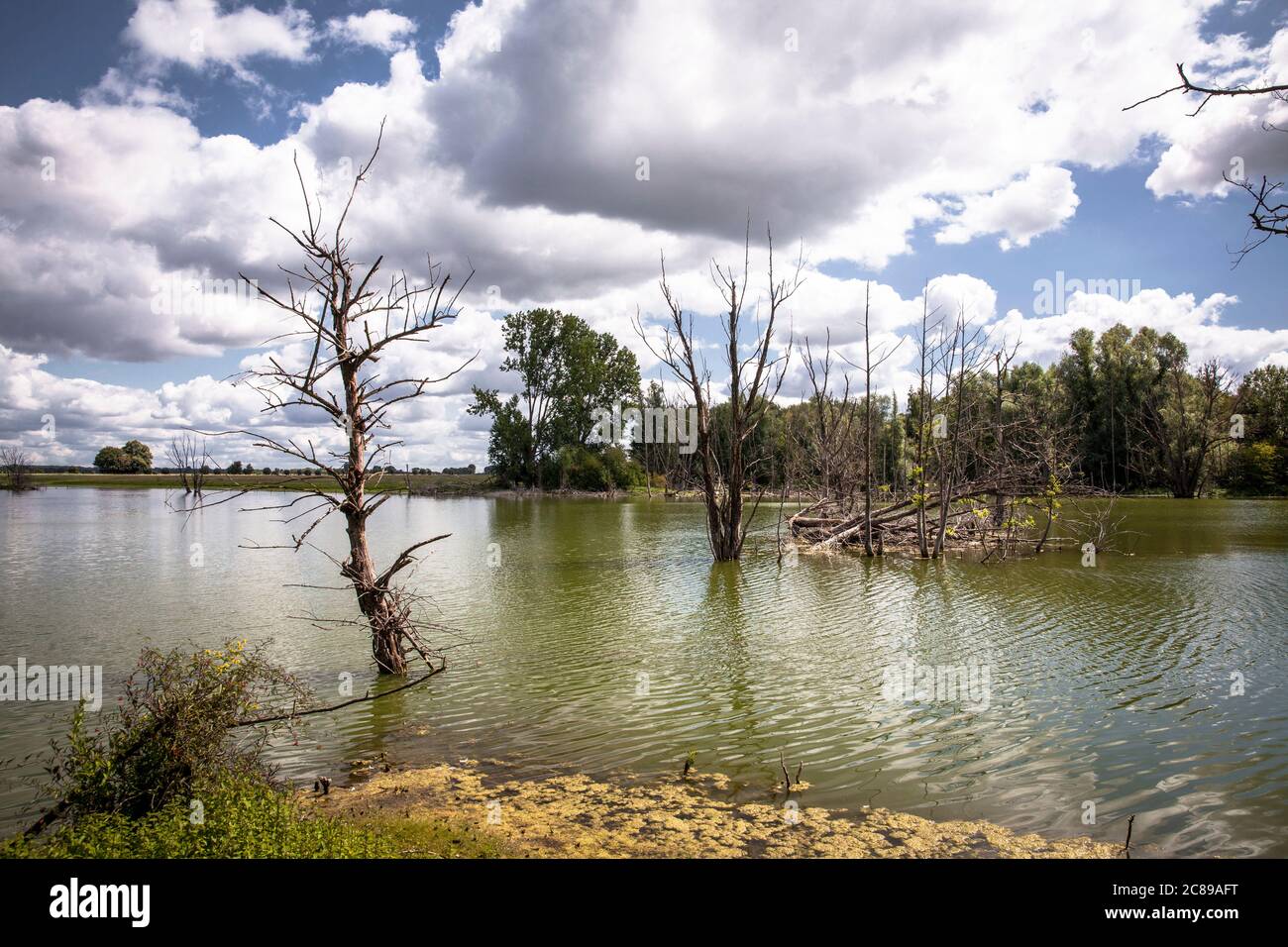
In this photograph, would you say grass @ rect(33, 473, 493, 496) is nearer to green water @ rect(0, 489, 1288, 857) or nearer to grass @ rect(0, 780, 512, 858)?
green water @ rect(0, 489, 1288, 857)

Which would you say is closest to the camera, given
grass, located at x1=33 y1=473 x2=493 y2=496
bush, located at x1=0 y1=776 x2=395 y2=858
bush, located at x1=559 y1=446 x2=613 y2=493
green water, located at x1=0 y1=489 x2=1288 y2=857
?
bush, located at x1=0 y1=776 x2=395 y2=858

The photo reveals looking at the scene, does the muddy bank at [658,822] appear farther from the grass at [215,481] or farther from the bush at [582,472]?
the bush at [582,472]

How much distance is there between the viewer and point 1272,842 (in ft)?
16.9

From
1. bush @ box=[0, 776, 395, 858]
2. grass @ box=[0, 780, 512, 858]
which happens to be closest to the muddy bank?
grass @ box=[0, 780, 512, 858]

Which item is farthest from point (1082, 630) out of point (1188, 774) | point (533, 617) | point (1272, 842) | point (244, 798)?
point (244, 798)

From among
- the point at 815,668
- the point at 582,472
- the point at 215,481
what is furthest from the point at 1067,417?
the point at 215,481

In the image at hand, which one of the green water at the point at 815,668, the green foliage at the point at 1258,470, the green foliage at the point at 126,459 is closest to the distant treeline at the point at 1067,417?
the green foliage at the point at 1258,470

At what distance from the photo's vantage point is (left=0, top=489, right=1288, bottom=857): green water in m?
6.28

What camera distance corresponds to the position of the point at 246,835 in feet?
14.6

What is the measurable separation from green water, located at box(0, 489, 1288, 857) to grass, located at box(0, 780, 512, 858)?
5.25 ft

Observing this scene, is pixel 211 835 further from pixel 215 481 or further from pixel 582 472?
pixel 215 481

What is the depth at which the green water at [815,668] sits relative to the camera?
6280mm

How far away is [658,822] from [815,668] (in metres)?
5.04
